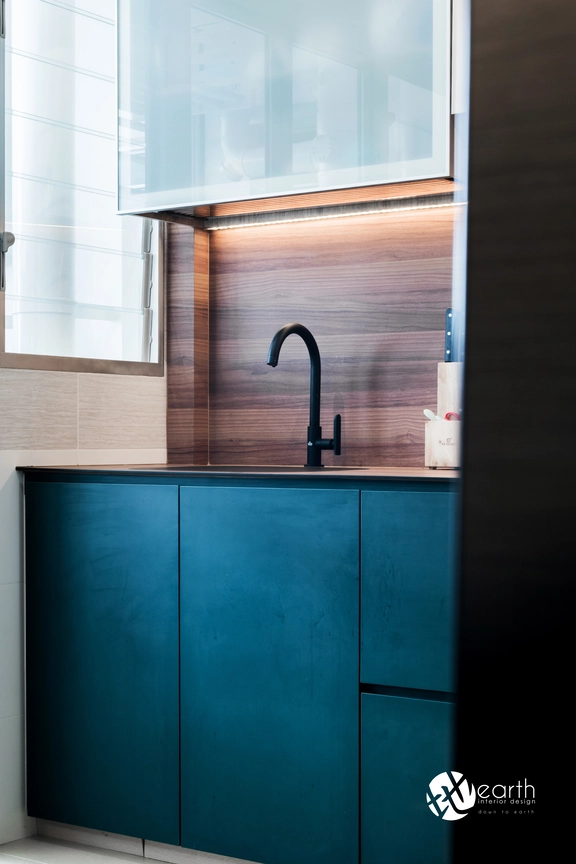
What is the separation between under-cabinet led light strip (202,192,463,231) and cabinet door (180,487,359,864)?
849 mm

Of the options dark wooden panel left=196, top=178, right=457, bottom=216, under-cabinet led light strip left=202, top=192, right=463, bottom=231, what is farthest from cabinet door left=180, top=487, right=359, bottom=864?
under-cabinet led light strip left=202, top=192, right=463, bottom=231

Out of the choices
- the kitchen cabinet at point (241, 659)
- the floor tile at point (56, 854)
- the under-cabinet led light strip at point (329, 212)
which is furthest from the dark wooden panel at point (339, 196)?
the floor tile at point (56, 854)

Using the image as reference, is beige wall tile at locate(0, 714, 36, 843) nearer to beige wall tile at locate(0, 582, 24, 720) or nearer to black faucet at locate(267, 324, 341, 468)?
beige wall tile at locate(0, 582, 24, 720)

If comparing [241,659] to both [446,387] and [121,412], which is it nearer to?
[446,387]

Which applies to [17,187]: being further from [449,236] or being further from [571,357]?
[571,357]

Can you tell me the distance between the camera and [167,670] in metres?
2.24

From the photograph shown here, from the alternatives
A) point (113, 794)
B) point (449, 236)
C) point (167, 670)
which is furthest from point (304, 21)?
point (113, 794)

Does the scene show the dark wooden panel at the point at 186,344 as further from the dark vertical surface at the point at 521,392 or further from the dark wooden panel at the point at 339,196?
the dark vertical surface at the point at 521,392

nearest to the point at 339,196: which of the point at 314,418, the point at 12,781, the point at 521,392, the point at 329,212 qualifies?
the point at 329,212

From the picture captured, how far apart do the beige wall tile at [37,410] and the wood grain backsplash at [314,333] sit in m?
0.36

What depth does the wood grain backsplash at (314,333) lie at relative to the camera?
8.25 feet

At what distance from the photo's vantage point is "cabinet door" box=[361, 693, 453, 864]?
1892mm

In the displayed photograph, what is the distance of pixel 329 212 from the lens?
2.58 metres

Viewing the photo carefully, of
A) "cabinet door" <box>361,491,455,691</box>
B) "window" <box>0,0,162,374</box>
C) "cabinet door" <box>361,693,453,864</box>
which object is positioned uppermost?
"window" <box>0,0,162,374</box>
